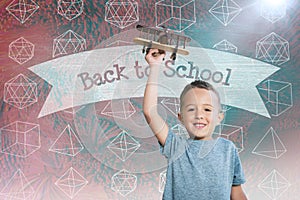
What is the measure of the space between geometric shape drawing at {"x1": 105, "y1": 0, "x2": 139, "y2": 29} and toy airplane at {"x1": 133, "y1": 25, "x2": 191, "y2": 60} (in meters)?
0.56

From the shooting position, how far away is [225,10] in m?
1.19

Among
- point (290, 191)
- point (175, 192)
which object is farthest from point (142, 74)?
point (290, 191)

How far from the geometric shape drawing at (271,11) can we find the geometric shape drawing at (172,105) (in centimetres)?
65

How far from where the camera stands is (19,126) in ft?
3.79

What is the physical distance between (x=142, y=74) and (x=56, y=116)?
1.90 ft

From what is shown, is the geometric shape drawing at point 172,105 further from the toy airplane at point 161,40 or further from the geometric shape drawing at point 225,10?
the geometric shape drawing at point 225,10

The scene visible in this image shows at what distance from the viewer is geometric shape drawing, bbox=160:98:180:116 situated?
0.70 meters

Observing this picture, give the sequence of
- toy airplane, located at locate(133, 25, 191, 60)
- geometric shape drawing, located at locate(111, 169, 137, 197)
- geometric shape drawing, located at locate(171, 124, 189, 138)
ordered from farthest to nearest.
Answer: geometric shape drawing, located at locate(111, 169, 137, 197)
geometric shape drawing, located at locate(171, 124, 189, 138)
toy airplane, located at locate(133, 25, 191, 60)

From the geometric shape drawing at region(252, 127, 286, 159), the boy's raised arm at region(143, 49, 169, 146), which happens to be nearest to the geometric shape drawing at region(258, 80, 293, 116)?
the geometric shape drawing at region(252, 127, 286, 159)

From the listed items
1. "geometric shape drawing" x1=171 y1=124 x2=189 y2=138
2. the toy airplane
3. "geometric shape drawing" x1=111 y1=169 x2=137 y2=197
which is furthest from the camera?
"geometric shape drawing" x1=111 y1=169 x2=137 y2=197

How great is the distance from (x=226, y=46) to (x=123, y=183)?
1.93ft

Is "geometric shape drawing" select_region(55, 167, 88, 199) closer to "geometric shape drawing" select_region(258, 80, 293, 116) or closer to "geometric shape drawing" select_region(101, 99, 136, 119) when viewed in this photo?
"geometric shape drawing" select_region(101, 99, 136, 119)

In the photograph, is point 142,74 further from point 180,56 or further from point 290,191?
point 290,191

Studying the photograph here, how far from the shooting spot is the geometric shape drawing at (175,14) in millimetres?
1180
